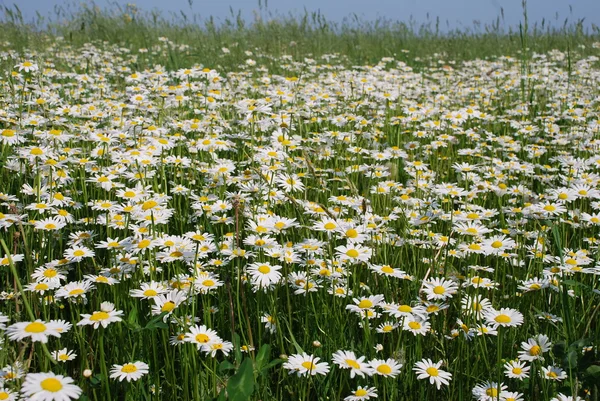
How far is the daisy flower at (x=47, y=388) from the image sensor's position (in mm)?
1119

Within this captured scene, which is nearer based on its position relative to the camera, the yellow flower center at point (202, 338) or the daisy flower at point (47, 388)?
the daisy flower at point (47, 388)

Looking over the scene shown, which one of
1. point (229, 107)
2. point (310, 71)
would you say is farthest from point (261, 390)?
point (310, 71)

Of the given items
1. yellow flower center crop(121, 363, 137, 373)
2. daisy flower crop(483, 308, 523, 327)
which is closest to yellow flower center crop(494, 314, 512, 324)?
daisy flower crop(483, 308, 523, 327)

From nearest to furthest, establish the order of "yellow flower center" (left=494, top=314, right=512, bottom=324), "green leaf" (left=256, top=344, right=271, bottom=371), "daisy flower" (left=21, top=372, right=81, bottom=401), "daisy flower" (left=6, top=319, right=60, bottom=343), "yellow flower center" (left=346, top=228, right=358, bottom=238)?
"daisy flower" (left=21, top=372, right=81, bottom=401), "daisy flower" (left=6, top=319, right=60, bottom=343), "green leaf" (left=256, top=344, right=271, bottom=371), "yellow flower center" (left=494, top=314, right=512, bottom=324), "yellow flower center" (left=346, top=228, right=358, bottom=238)

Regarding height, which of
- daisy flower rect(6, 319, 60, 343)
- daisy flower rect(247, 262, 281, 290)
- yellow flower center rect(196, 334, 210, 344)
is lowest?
yellow flower center rect(196, 334, 210, 344)

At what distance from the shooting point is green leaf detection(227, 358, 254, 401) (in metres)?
1.30

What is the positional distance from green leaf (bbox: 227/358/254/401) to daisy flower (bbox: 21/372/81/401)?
350mm

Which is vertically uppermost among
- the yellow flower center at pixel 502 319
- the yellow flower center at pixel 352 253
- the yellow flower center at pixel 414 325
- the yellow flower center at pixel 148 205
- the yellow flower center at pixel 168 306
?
the yellow flower center at pixel 148 205

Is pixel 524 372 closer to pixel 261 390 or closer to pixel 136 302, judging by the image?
pixel 261 390

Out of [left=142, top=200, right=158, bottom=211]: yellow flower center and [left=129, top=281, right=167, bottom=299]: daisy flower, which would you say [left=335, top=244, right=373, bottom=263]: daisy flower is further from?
[left=142, top=200, right=158, bottom=211]: yellow flower center

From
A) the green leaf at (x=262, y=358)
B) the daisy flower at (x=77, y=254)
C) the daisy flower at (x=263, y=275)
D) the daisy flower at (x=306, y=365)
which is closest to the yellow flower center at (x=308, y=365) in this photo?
the daisy flower at (x=306, y=365)

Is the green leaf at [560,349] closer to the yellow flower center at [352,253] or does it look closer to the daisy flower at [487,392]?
the daisy flower at [487,392]

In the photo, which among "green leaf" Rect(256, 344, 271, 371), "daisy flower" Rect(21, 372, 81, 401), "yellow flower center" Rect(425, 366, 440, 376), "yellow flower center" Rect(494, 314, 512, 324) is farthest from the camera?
"yellow flower center" Rect(494, 314, 512, 324)

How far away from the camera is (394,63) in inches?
335
